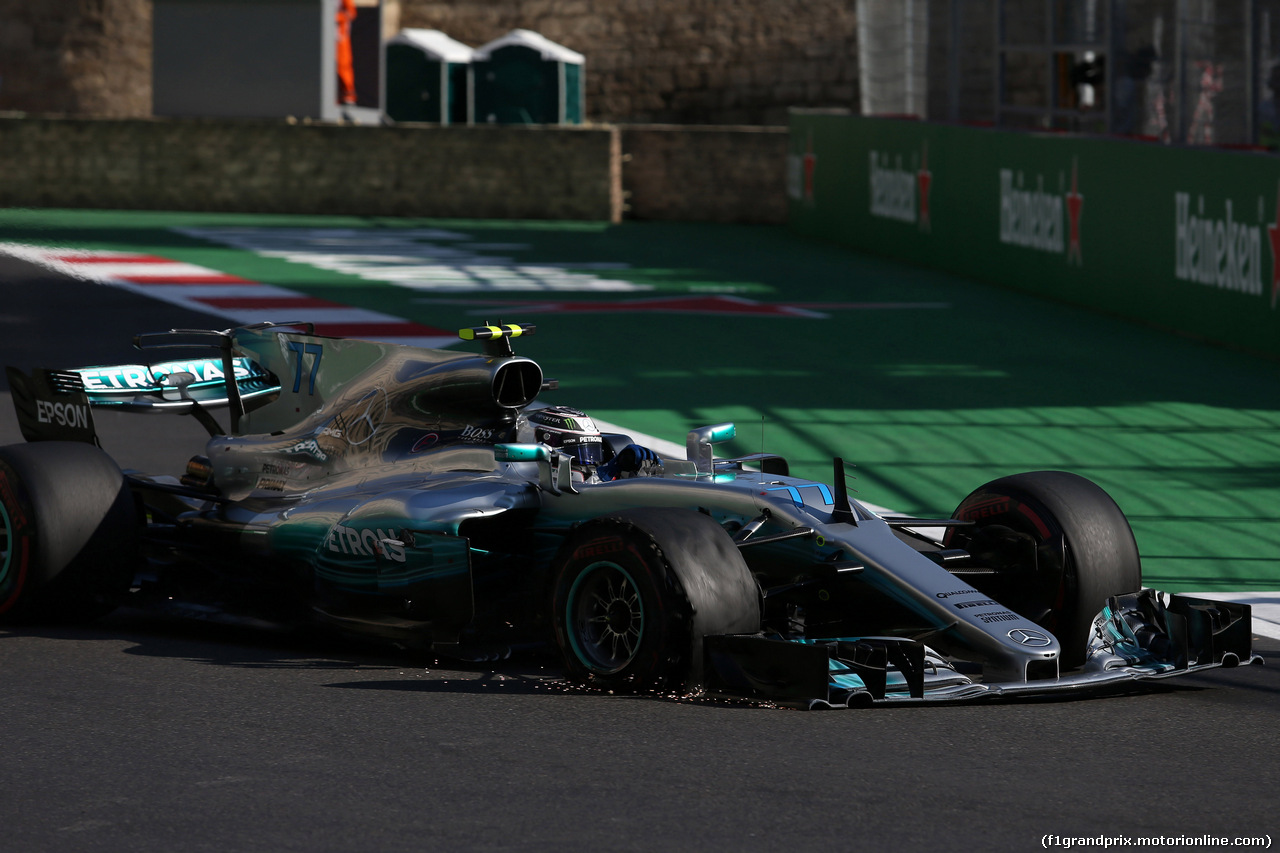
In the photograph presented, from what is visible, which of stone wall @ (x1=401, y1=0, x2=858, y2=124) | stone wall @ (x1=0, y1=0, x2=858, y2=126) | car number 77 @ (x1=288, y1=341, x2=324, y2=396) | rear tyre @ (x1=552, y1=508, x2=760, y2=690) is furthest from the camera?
stone wall @ (x1=0, y1=0, x2=858, y2=126)

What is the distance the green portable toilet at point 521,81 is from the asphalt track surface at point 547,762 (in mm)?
27142

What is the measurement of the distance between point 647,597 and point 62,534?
256cm

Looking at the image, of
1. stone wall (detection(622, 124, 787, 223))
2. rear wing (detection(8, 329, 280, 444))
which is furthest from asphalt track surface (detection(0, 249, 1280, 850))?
stone wall (detection(622, 124, 787, 223))

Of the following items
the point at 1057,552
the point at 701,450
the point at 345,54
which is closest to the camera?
the point at 1057,552

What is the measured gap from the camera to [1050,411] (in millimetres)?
13414

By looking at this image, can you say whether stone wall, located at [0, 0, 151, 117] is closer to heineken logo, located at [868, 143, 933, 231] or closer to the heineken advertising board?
the heineken advertising board

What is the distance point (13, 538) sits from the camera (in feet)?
24.3

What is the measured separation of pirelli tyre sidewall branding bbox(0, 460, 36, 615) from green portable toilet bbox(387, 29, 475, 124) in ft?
88.5

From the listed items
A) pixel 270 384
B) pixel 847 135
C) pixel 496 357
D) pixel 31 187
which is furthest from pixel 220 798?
pixel 31 187

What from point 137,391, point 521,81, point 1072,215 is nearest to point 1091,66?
point 1072,215

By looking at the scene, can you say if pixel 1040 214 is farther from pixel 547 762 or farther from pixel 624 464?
pixel 547 762

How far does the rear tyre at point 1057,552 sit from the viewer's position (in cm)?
681

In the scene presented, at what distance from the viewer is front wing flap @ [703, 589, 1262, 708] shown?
596cm

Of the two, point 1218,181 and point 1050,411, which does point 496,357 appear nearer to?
point 1050,411
